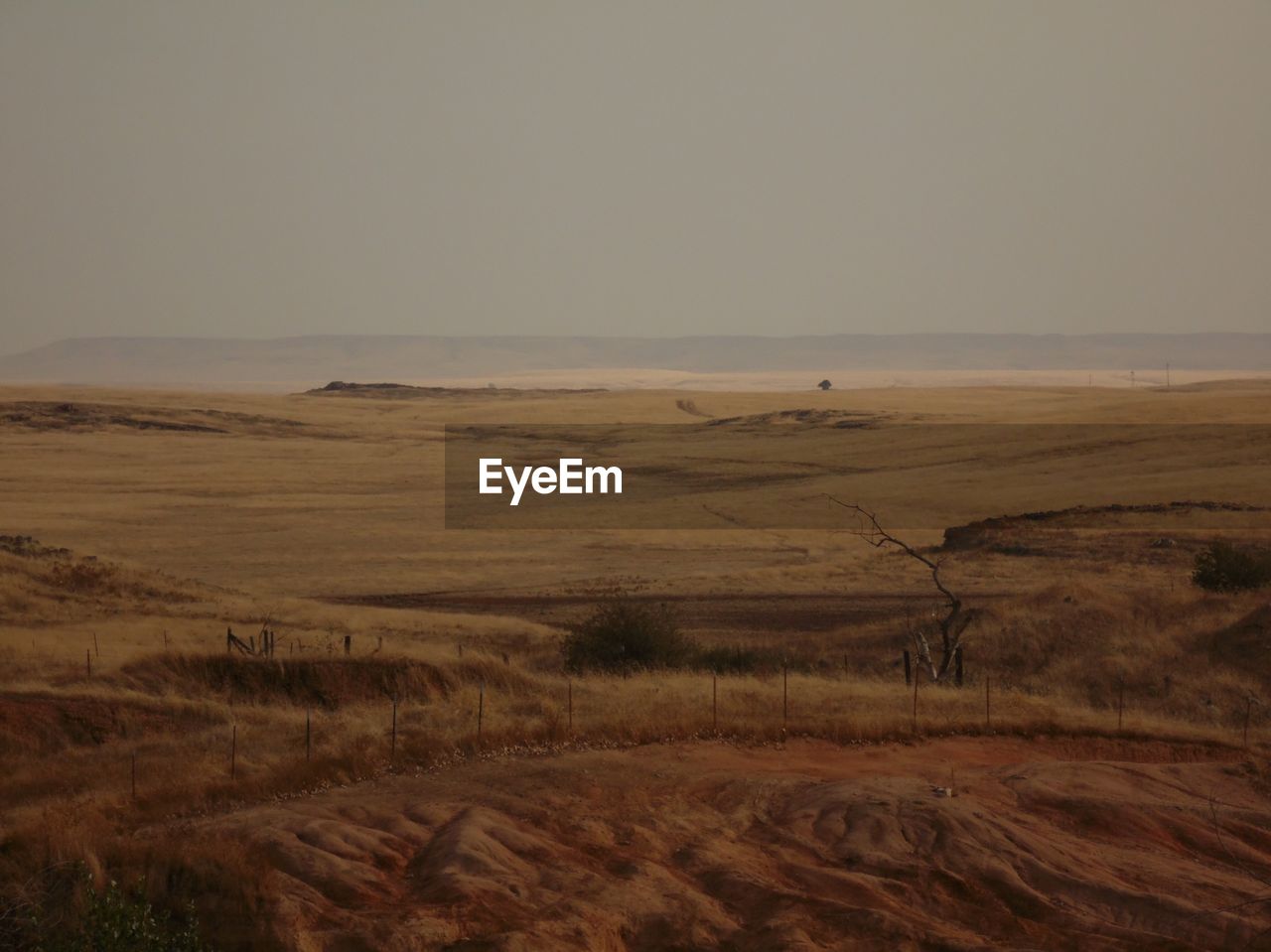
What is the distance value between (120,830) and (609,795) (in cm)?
461

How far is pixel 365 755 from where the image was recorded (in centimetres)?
1506

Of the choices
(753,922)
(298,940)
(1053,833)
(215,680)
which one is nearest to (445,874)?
(298,940)

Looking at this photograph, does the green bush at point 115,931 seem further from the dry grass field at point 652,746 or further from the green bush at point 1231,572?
the green bush at point 1231,572

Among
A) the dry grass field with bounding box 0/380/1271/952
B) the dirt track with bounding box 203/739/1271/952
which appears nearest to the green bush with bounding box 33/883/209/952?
the dry grass field with bounding box 0/380/1271/952

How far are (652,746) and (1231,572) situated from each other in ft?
61.2

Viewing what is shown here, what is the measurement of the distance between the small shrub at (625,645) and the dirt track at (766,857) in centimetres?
1045

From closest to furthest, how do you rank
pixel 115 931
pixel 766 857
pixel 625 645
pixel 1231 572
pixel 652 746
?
pixel 115 931 → pixel 766 857 → pixel 652 746 → pixel 625 645 → pixel 1231 572

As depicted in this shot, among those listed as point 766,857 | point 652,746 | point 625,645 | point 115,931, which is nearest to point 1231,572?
point 625,645

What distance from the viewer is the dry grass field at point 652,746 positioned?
11.1 meters

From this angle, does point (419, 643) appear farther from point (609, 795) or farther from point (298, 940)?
point (298, 940)

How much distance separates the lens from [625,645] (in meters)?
26.3

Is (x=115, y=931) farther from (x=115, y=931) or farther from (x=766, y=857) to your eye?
(x=766, y=857)

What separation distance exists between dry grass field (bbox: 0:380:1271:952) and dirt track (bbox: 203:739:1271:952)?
0.04 m

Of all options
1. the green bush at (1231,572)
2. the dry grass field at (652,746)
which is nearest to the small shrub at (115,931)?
the dry grass field at (652,746)
